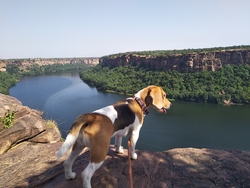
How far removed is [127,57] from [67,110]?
5321 cm

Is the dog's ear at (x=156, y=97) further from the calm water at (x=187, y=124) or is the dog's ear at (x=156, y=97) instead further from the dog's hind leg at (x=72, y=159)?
the calm water at (x=187, y=124)

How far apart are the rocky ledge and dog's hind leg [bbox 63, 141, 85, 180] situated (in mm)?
81

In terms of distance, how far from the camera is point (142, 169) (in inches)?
131

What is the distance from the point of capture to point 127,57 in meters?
89.1

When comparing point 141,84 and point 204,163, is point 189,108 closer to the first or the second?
point 141,84

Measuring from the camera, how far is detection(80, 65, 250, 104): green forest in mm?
47906

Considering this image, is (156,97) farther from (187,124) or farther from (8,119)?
(187,124)

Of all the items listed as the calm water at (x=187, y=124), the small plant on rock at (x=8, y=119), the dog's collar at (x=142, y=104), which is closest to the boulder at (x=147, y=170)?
the dog's collar at (x=142, y=104)

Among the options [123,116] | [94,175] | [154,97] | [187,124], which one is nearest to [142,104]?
[154,97]

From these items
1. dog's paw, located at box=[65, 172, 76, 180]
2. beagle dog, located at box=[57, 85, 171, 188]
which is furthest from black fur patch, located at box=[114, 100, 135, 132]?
dog's paw, located at box=[65, 172, 76, 180]

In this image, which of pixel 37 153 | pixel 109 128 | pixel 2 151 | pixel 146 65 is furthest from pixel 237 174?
pixel 146 65

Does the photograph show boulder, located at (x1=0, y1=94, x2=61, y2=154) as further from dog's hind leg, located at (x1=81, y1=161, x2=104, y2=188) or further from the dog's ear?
the dog's ear

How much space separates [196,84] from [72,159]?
5662 cm

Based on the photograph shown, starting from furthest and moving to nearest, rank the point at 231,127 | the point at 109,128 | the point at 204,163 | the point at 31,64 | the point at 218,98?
1. the point at 31,64
2. the point at 218,98
3. the point at 231,127
4. the point at 204,163
5. the point at 109,128
